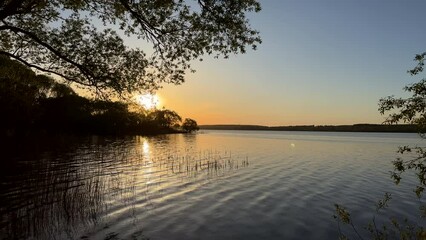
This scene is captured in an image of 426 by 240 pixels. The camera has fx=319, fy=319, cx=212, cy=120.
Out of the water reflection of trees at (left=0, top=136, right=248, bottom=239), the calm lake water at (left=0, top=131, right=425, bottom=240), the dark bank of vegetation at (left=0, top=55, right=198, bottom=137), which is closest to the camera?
the water reflection of trees at (left=0, top=136, right=248, bottom=239)

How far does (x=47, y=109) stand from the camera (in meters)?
80.1

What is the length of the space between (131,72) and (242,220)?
34.7 ft

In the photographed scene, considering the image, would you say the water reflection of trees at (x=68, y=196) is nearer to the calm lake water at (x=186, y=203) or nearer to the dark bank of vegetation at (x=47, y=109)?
the calm lake water at (x=186, y=203)

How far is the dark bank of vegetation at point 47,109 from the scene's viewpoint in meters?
21.2

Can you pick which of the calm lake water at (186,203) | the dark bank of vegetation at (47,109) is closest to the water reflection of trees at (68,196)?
the calm lake water at (186,203)

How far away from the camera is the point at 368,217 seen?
18.5 meters

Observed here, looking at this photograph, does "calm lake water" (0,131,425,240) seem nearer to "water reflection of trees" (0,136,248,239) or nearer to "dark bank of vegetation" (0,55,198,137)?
"water reflection of trees" (0,136,248,239)

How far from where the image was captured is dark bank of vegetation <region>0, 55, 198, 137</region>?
Result: 2116 centimetres

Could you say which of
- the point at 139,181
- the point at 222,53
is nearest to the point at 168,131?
the point at 139,181

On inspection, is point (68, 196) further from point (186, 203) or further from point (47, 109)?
point (47, 109)

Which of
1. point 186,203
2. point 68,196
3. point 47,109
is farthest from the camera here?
point 47,109

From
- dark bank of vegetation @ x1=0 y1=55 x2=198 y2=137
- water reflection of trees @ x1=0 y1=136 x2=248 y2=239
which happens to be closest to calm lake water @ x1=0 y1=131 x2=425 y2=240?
water reflection of trees @ x1=0 y1=136 x2=248 y2=239

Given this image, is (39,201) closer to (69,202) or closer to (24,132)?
(69,202)

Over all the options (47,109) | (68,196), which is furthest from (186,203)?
(47,109)
